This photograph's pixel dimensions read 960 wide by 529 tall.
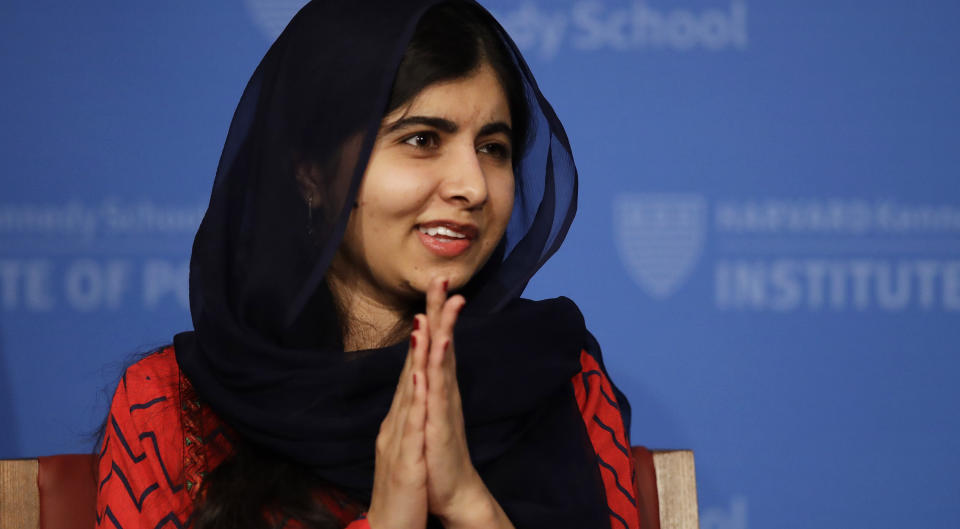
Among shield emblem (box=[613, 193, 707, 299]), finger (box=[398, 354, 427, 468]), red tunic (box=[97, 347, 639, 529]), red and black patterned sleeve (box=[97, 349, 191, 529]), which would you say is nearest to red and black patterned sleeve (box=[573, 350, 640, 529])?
red tunic (box=[97, 347, 639, 529])

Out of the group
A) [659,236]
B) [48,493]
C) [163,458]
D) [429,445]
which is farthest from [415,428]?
[659,236]

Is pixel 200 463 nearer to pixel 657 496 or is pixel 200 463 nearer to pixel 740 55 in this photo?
pixel 657 496

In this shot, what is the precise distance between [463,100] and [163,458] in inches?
19.7

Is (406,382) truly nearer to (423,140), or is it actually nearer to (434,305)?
(434,305)

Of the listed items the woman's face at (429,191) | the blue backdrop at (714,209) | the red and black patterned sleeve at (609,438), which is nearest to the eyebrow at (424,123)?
the woman's face at (429,191)

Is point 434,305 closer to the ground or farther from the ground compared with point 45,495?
farther from the ground

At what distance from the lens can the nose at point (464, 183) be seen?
91cm

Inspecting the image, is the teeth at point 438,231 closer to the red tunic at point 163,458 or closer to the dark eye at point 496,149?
the dark eye at point 496,149

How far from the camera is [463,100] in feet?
3.05

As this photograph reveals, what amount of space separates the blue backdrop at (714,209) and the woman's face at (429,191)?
79 centimetres

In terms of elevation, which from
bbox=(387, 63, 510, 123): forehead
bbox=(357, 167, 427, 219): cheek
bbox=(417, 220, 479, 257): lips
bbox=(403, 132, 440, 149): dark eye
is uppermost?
bbox=(387, 63, 510, 123): forehead

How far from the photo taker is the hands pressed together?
73 centimetres

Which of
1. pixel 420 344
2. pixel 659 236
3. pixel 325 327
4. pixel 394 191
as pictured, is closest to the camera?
pixel 420 344

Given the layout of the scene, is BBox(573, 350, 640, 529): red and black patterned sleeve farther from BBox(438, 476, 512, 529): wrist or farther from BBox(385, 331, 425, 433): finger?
BBox(385, 331, 425, 433): finger
